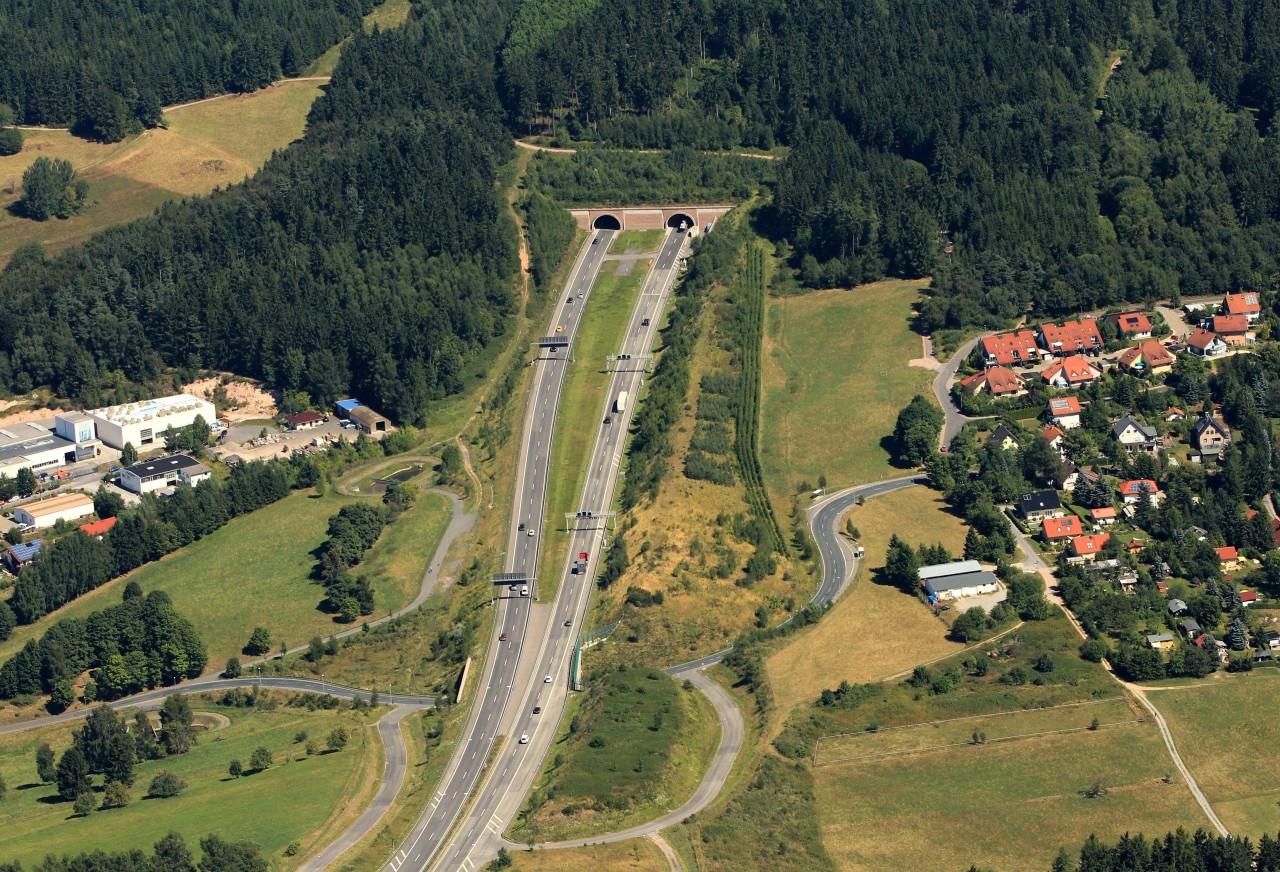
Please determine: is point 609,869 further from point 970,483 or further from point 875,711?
point 970,483

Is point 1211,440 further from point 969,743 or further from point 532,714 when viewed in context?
point 532,714

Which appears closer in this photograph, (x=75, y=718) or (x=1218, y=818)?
(x=1218, y=818)

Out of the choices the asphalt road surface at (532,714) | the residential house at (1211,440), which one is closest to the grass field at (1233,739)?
the residential house at (1211,440)

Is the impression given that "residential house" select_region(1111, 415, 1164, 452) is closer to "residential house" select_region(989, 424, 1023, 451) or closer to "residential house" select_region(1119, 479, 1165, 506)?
"residential house" select_region(1119, 479, 1165, 506)

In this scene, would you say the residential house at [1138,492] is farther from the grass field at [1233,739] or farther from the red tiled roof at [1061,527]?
the grass field at [1233,739]

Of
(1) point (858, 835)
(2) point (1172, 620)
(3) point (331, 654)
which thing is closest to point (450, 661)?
(3) point (331, 654)
